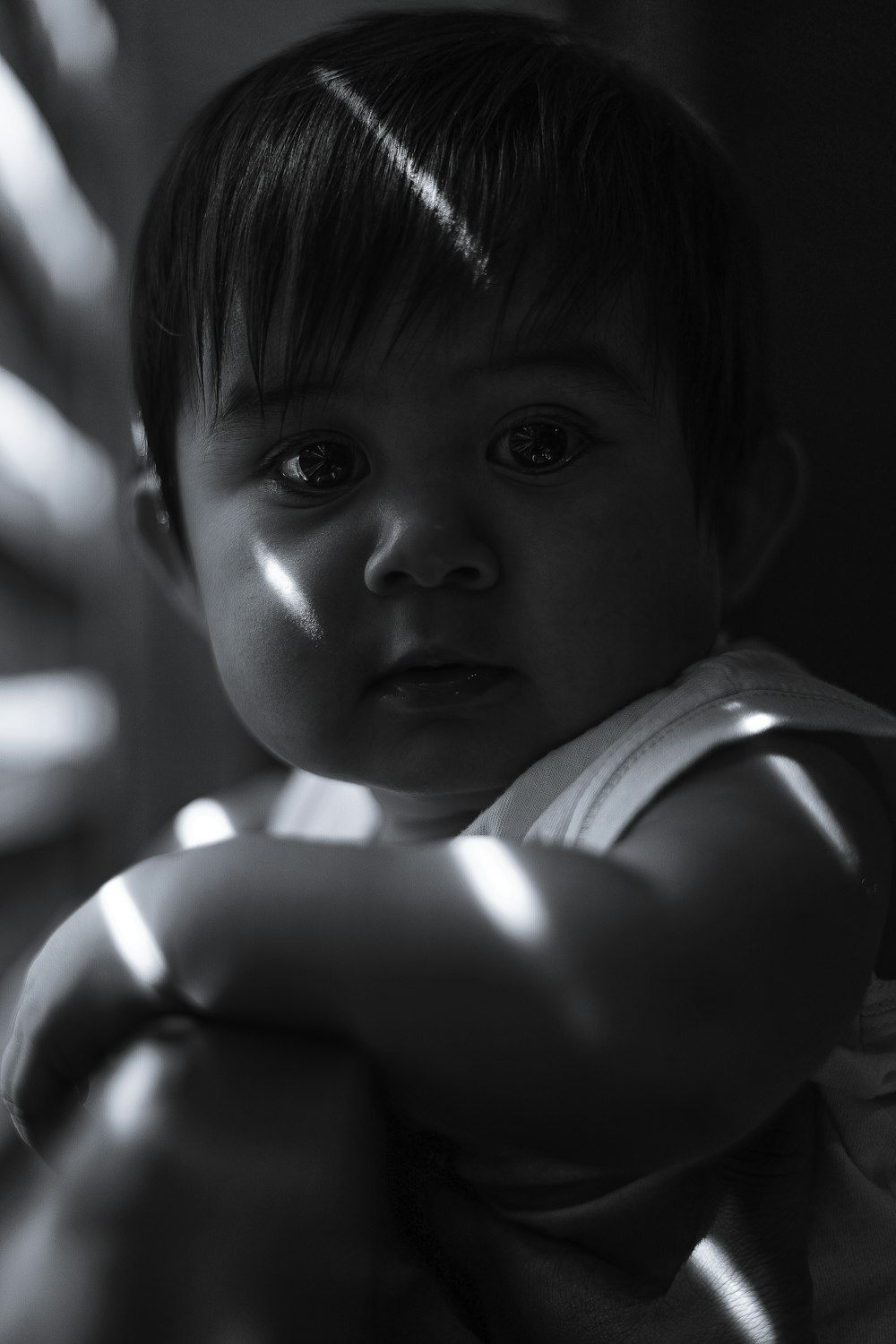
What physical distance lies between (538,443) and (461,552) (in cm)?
9

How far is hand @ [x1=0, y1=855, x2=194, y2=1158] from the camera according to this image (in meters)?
0.49

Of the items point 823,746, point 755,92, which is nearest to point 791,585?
point 755,92

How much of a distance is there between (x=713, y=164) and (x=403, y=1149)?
2.06ft

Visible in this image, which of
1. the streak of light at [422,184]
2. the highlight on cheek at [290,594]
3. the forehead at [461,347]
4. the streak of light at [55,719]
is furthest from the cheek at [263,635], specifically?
the streak of light at [55,719]

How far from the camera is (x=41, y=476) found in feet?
4.04

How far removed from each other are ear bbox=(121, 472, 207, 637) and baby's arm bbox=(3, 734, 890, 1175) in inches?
17.3

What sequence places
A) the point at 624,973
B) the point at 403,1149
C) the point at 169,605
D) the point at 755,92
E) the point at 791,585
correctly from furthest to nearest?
1. the point at 169,605
2. the point at 791,585
3. the point at 755,92
4. the point at 403,1149
5. the point at 624,973

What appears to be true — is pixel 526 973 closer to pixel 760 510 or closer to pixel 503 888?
pixel 503 888

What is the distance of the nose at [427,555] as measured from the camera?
63cm

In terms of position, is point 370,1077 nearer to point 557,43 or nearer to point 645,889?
point 645,889

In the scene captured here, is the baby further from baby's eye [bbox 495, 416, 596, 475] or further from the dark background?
the dark background

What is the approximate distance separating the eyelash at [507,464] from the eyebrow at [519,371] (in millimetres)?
25

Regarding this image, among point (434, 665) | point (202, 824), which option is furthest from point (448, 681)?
point (202, 824)

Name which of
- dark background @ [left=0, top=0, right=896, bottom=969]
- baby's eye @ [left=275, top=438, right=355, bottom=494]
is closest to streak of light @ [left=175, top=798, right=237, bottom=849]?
dark background @ [left=0, top=0, right=896, bottom=969]
